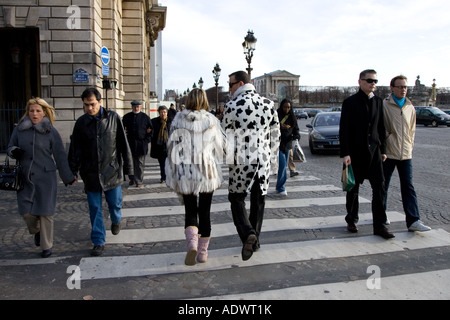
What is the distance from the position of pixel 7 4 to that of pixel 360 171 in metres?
12.6

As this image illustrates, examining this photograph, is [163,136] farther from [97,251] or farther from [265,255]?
[265,255]

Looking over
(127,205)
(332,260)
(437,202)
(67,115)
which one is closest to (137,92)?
(67,115)

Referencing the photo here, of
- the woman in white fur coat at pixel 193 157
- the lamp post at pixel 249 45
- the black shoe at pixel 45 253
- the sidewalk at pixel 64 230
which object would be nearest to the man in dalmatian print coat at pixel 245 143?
the woman in white fur coat at pixel 193 157

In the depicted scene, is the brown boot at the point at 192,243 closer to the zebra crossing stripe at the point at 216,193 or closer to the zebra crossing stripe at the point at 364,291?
the zebra crossing stripe at the point at 364,291

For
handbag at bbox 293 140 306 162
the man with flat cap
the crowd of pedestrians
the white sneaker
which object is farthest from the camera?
the man with flat cap

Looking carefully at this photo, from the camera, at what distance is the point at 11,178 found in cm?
444

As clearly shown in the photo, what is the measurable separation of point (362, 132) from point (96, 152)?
10.3 feet

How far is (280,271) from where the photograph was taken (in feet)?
13.3

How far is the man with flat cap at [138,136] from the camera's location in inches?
355

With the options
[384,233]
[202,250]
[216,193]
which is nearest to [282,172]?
[216,193]

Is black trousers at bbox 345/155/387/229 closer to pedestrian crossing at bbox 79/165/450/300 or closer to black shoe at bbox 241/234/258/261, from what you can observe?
pedestrian crossing at bbox 79/165/450/300

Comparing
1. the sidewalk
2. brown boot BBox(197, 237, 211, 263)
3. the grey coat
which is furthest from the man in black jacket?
brown boot BBox(197, 237, 211, 263)

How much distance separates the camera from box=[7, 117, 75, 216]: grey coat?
4531 mm
